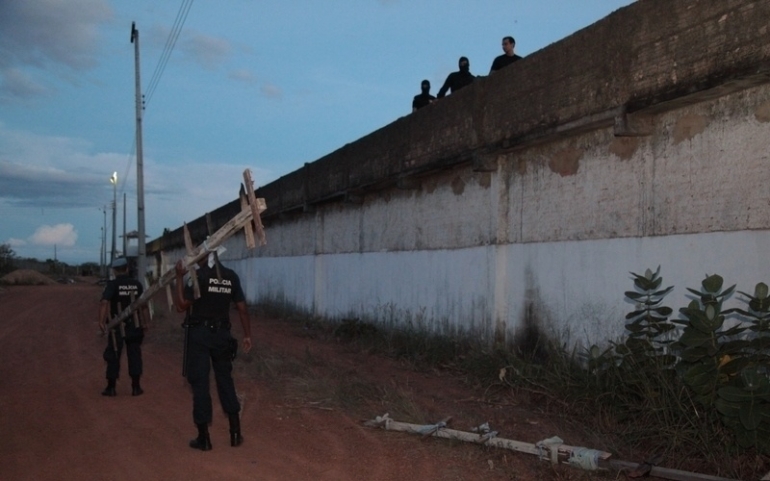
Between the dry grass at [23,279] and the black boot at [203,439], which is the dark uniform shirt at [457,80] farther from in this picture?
the dry grass at [23,279]

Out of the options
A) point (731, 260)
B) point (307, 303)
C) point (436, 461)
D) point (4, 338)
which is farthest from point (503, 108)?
point (4, 338)

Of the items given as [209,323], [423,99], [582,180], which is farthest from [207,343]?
[423,99]

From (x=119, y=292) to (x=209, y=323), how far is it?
3.19 m

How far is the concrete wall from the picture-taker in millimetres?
6156

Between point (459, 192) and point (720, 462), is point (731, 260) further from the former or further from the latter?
point (459, 192)

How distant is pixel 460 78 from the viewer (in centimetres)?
1194

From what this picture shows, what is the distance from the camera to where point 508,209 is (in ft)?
31.0

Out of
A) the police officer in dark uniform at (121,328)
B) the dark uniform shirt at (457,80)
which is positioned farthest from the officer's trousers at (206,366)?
the dark uniform shirt at (457,80)

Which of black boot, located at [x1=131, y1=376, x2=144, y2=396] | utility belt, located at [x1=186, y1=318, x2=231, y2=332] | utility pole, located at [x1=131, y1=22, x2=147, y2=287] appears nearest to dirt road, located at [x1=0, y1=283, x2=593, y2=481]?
black boot, located at [x1=131, y1=376, x2=144, y2=396]

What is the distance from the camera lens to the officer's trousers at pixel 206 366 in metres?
6.28

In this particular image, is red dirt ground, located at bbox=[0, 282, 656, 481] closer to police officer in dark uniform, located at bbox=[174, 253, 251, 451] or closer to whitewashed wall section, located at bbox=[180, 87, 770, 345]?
police officer in dark uniform, located at bbox=[174, 253, 251, 451]

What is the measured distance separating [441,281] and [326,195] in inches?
200

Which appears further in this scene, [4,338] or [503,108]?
[4,338]

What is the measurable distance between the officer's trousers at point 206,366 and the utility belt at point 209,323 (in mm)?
18
